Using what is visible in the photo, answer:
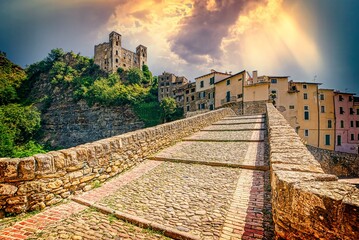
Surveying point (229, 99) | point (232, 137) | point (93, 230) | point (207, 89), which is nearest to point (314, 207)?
point (93, 230)

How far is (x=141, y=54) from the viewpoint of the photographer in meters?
59.8

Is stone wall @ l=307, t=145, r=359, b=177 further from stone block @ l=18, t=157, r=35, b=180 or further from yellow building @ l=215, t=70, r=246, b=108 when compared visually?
stone block @ l=18, t=157, r=35, b=180

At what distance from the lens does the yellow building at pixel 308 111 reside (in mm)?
31312

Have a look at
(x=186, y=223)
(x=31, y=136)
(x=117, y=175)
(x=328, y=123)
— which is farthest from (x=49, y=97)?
(x=328, y=123)

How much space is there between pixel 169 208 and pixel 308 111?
37594 mm

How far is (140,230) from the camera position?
103 inches

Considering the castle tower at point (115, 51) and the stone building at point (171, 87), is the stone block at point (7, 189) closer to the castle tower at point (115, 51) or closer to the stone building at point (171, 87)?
the stone building at point (171, 87)

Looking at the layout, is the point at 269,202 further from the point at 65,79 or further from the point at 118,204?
the point at 65,79

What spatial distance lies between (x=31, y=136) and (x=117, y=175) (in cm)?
3832

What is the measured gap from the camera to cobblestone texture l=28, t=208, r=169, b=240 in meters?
2.47

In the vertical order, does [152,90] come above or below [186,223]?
above

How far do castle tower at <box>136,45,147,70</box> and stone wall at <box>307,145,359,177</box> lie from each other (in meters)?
53.7

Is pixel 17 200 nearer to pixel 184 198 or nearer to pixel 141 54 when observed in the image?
pixel 184 198

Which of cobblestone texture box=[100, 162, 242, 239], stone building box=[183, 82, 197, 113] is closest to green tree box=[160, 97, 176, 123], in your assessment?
stone building box=[183, 82, 197, 113]
